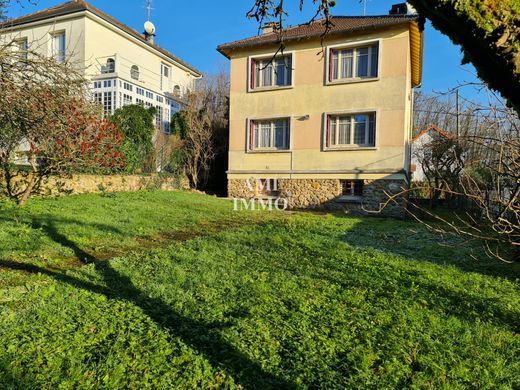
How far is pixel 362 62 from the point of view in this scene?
50.4 feet

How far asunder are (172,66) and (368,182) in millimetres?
20350

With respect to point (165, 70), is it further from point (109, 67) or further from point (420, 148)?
point (420, 148)

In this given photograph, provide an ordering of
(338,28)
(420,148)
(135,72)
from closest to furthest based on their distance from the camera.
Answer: (338,28) → (420,148) → (135,72)

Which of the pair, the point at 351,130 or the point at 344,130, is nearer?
the point at 351,130

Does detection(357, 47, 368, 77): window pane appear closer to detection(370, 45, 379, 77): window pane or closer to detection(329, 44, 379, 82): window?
detection(329, 44, 379, 82): window

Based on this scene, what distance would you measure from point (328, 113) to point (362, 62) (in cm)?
259

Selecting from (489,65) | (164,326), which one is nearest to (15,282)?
(164,326)

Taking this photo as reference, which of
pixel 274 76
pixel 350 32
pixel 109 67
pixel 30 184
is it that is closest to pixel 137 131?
pixel 109 67

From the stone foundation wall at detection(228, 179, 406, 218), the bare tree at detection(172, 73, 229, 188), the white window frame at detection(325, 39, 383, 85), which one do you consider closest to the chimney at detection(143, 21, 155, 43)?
the bare tree at detection(172, 73, 229, 188)

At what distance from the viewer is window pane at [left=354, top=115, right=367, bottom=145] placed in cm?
1547

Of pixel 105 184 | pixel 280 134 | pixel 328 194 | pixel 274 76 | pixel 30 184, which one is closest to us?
pixel 30 184

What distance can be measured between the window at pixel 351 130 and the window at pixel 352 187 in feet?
5.49

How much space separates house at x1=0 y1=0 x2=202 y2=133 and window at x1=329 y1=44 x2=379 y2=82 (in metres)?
10.7

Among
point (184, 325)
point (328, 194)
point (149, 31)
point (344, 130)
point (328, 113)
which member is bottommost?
point (184, 325)
